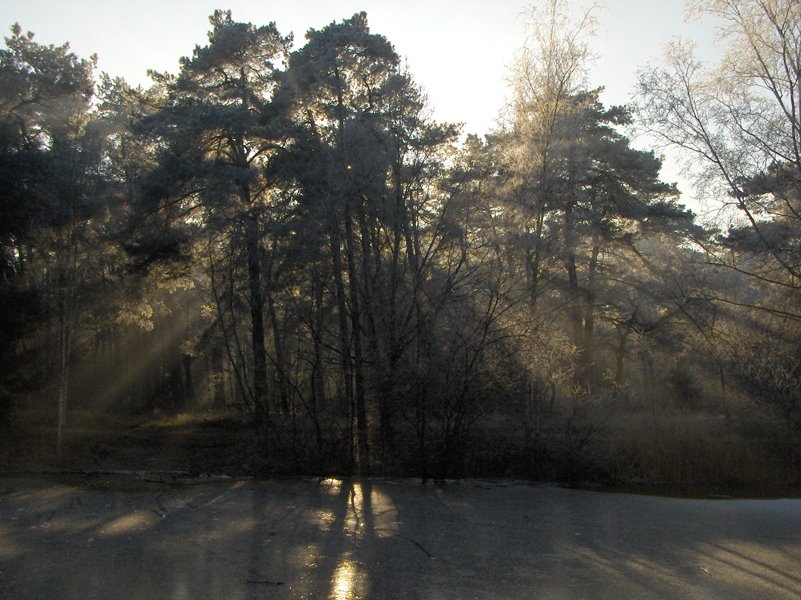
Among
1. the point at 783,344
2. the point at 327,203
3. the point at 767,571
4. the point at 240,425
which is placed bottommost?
the point at 767,571

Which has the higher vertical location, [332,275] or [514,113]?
[514,113]

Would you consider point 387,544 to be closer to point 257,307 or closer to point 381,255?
point 381,255

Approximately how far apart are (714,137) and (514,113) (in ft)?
19.1

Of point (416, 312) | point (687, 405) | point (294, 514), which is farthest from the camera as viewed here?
point (687, 405)

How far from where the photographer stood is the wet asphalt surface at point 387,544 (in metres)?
7.65

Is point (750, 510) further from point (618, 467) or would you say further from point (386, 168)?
point (386, 168)

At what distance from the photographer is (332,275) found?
1903cm

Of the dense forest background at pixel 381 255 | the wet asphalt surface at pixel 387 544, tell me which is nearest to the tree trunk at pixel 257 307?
the dense forest background at pixel 381 255

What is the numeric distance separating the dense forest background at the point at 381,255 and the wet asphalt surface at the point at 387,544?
2.77 meters

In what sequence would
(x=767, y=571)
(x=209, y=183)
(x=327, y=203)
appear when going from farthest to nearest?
(x=209, y=183) < (x=327, y=203) < (x=767, y=571)

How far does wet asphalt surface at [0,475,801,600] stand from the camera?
765 cm

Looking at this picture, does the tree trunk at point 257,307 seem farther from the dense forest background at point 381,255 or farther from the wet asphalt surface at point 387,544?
the wet asphalt surface at point 387,544

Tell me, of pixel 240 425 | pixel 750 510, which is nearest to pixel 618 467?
pixel 750 510

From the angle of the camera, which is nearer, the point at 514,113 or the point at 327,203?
the point at 327,203
